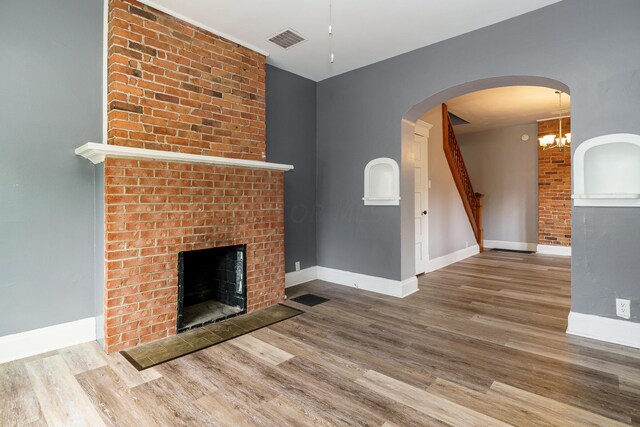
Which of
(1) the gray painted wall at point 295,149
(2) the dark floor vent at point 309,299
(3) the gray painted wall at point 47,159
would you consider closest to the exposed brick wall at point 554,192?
(1) the gray painted wall at point 295,149

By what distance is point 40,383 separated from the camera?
2059 mm

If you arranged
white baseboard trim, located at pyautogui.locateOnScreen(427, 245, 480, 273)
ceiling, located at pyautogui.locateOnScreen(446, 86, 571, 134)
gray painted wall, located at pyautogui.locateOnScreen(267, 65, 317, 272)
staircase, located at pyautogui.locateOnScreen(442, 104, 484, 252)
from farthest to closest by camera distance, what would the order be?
staircase, located at pyautogui.locateOnScreen(442, 104, 484, 252)
white baseboard trim, located at pyautogui.locateOnScreen(427, 245, 480, 273)
ceiling, located at pyautogui.locateOnScreen(446, 86, 571, 134)
gray painted wall, located at pyautogui.locateOnScreen(267, 65, 317, 272)

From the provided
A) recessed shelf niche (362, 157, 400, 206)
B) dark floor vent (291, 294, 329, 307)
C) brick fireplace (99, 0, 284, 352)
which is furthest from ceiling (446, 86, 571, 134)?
dark floor vent (291, 294, 329, 307)

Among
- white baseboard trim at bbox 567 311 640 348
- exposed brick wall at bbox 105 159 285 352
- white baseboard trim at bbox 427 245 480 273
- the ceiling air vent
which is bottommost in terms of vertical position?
white baseboard trim at bbox 567 311 640 348

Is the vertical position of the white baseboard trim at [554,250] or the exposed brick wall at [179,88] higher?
the exposed brick wall at [179,88]

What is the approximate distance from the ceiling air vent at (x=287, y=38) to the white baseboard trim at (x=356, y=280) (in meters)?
2.77

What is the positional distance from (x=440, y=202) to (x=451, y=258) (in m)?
1.08

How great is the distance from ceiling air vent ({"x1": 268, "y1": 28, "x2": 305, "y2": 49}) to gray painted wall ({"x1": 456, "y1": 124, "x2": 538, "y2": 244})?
242 inches

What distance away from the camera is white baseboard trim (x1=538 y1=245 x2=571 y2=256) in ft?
21.6

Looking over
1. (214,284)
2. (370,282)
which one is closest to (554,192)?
(370,282)

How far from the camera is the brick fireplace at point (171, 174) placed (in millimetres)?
2521

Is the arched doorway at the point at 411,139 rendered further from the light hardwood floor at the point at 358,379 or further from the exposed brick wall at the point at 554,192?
the exposed brick wall at the point at 554,192

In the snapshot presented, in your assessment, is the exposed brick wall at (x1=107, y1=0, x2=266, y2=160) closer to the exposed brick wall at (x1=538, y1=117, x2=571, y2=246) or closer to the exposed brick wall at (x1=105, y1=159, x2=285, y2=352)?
the exposed brick wall at (x1=105, y1=159, x2=285, y2=352)

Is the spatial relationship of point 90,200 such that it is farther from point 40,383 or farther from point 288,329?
point 288,329
